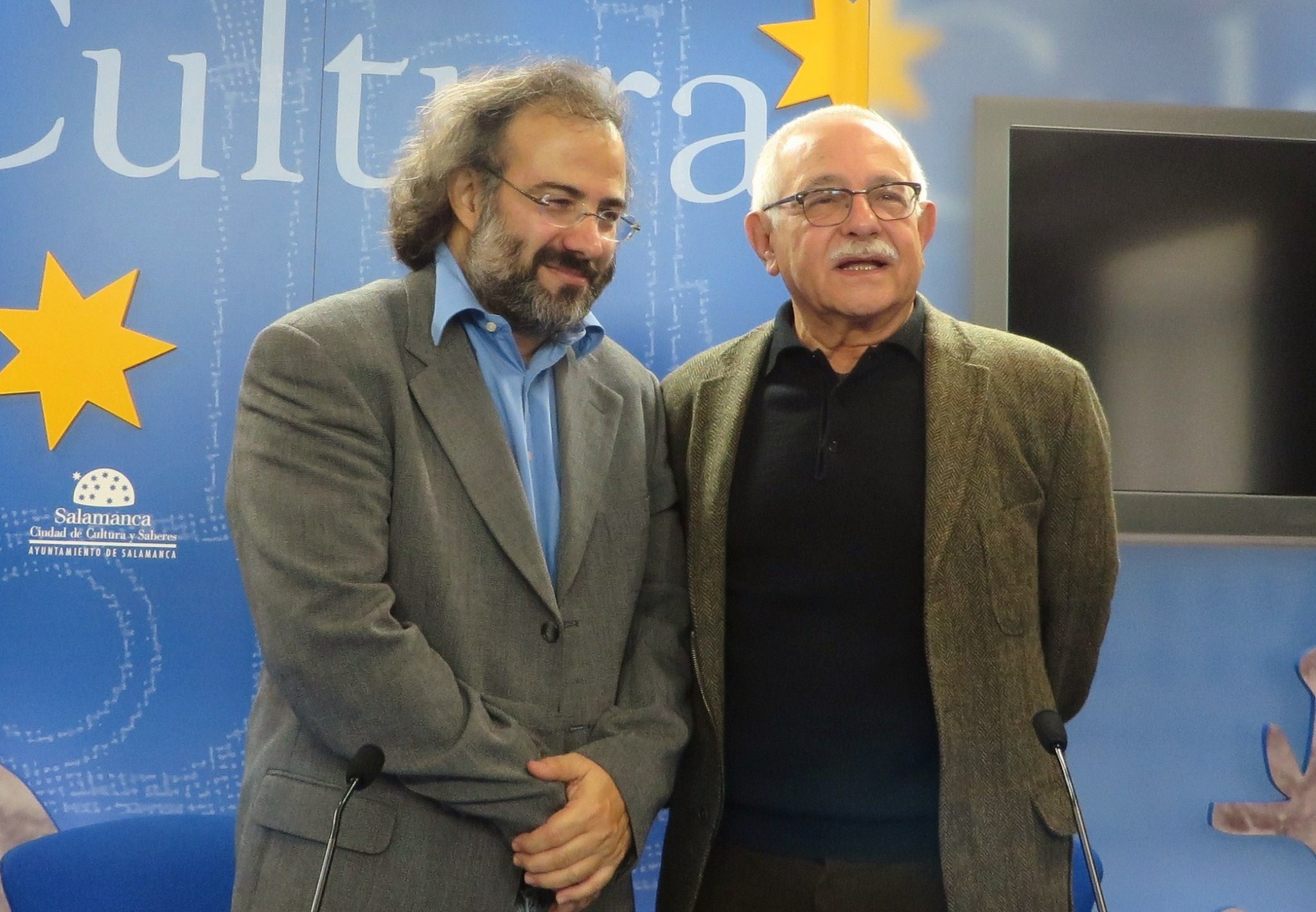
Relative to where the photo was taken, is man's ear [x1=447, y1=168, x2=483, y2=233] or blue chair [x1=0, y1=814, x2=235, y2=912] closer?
man's ear [x1=447, y1=168, x2=483, y2=233]

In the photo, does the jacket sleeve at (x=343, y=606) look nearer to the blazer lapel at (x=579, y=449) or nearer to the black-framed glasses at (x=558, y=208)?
the blazer lapel at (x=579, y=449)

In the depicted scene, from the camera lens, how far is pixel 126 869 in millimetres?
2002

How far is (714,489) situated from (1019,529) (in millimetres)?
461

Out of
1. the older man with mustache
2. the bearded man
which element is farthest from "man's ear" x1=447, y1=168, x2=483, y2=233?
the older man with mustache

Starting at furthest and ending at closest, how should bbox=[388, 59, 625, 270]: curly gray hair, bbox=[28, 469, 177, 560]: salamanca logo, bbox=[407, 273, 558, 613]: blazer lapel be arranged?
bbox=[28, 469, 177, 560]: salamanca logo, bbox=[388, 59, 625, 270]: curly gray hair, bbox=[407, 273, 558, 613]: blazer lapel

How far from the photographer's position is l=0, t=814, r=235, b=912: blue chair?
196 cm

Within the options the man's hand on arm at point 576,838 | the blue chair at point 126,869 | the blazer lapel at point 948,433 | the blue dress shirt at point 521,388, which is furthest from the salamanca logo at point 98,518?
the blazer lapel at point 948,433

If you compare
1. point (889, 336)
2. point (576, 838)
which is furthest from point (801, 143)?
point (576, 838)

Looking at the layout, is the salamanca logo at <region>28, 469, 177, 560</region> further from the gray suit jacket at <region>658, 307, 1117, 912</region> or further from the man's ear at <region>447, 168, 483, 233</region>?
the gray suit jacket at <region>658, 307, 1117, 912</region>

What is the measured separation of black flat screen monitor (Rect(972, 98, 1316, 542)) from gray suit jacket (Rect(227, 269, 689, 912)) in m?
1.38

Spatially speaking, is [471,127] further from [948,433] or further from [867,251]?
[948,433]

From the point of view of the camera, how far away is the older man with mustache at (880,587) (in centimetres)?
170

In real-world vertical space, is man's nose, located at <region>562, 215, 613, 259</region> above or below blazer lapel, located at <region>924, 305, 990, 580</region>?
above

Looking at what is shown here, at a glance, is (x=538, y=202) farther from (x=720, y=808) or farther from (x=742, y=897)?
(x=742, y=897)
